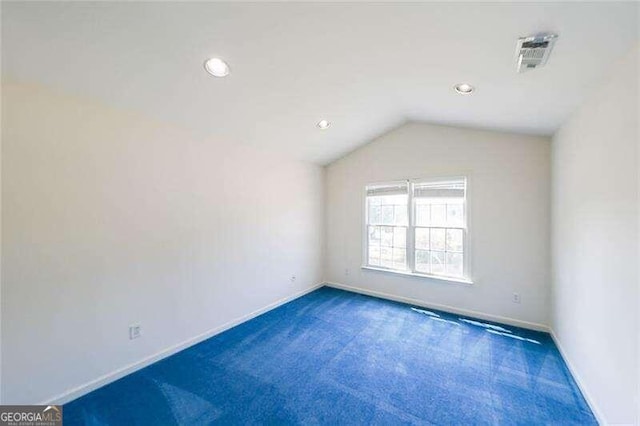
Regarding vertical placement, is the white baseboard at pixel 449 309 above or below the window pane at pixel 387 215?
below

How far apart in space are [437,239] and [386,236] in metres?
0.83

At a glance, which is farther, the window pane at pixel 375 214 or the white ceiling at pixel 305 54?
the window pane at pixel 375 214

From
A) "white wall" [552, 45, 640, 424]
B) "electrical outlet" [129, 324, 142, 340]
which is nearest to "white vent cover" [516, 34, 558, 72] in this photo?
"white wall" [552, 45, 640, 424]

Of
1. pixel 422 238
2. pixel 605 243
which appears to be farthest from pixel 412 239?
pixel 605 243

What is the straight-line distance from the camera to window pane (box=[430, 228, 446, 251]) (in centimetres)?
390

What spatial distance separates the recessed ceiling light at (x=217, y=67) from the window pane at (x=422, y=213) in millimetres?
3206

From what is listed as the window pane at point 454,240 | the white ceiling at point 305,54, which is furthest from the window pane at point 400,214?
the white ceiling at point 305,54

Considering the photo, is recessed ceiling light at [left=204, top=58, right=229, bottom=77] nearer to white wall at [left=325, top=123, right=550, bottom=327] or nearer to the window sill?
white wall at [left=325, top=123, right=550, bottom=327]

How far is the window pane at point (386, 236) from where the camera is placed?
4.44 metres

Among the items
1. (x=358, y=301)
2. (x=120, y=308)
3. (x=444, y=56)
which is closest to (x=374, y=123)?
(x=444, y=56)

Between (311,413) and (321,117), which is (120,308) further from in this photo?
Answer: (321,117)

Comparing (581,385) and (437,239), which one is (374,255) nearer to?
(437,239)

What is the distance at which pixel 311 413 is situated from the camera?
6.27 ft

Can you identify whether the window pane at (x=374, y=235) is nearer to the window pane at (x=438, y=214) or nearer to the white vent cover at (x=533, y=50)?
the window pane at (x=438, y=214)
